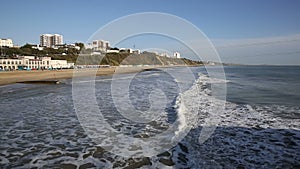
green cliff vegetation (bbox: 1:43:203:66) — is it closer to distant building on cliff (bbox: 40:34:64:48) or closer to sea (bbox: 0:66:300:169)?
distant building on cliff (bbox: 40:34:64:48)

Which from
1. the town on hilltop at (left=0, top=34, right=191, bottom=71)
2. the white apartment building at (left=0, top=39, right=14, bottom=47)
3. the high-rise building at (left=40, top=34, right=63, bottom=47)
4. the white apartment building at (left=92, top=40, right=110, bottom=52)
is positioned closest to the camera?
the town on hilltop at (left=0, top=34, right=191, bottom=71)

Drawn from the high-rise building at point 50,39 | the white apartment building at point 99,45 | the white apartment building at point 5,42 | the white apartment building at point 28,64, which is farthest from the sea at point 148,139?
the high-rise building at point 50,39

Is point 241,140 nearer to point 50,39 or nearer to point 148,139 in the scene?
point 148,139

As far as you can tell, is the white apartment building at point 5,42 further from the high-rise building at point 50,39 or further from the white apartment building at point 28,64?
the white apartment building at point 28,64

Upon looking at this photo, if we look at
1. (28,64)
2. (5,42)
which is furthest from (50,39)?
(28,64)

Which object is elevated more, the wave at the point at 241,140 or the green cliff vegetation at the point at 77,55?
the green cliff vegetation at the point at 77,55

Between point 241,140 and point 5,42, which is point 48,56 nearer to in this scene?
point 5,42

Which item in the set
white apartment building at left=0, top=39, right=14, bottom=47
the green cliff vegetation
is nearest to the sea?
the green cliff vegetation

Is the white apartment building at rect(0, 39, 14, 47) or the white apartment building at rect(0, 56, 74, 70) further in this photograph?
the white apartment building at rect(0, 39, 14, 47)

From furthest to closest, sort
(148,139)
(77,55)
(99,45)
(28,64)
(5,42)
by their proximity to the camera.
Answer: (99,45), (5,42), (77,55), (28,64), (148,139)

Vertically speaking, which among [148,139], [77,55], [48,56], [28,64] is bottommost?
[148,139]

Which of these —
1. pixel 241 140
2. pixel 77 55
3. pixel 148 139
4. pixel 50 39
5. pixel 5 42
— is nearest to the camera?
pixel 241 140

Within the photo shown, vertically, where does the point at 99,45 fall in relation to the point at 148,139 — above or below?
above

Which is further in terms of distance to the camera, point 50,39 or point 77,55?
point 50,39
